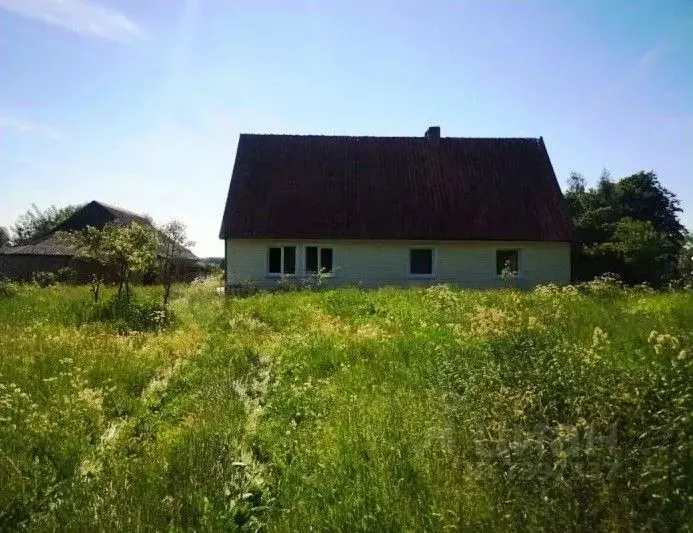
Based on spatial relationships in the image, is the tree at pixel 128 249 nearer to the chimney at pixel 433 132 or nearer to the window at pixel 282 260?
the window at pixel 282 260

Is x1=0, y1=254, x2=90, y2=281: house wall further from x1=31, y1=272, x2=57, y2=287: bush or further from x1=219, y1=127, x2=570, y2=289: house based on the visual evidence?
x1=219, y1=127, x2=570, y2=289: house

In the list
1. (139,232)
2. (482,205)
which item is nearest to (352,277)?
(482,205)

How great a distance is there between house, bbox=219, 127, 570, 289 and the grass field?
13.7m

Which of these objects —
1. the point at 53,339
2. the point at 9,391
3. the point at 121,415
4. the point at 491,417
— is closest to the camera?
the point at 491,417

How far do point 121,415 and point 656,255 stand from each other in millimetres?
23688

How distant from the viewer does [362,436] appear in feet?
13.9

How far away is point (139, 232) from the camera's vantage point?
14445 mm

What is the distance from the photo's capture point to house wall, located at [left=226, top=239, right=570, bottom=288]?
71.5ft

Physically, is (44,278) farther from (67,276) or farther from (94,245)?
(94,245)

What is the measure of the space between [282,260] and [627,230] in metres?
15.6

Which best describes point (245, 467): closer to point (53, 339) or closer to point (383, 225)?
point (53, 339)

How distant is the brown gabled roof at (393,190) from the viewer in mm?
21703

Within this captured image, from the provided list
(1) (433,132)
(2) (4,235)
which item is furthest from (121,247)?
(2) (4,235)

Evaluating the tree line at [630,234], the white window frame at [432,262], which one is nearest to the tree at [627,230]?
the tree line at [630,234]
